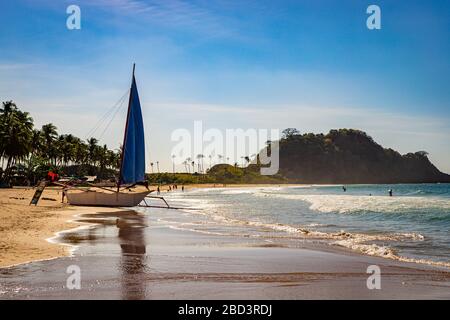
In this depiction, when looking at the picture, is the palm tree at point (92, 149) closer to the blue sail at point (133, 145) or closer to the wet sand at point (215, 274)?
the blue sail at point (133, 145)

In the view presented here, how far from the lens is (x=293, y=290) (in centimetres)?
886

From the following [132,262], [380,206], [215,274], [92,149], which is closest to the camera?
[215,274]

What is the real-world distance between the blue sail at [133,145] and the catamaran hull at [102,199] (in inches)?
88.3

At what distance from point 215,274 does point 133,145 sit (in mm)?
32025

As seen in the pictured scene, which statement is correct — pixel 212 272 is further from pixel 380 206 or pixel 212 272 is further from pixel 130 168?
pixel 380 206

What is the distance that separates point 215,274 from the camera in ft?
34.0

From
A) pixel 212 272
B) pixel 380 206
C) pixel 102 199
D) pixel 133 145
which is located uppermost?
pixel 133 145

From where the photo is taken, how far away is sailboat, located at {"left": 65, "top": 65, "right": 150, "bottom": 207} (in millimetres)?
38625

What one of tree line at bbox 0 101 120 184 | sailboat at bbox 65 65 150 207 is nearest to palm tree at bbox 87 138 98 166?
tree line at bbox 0 101 120 184

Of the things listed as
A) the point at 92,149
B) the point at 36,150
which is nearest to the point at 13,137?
the point at 36,150

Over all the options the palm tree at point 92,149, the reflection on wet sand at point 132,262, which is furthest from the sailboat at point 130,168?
the palm tree at point 92,149

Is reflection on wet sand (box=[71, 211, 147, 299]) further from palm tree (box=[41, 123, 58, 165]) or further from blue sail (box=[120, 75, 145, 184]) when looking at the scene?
palm tree (box=[41, 123, 58, 165])

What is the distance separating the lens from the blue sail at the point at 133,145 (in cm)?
4050

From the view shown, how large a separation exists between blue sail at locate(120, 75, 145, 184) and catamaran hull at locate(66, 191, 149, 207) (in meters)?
2.24
